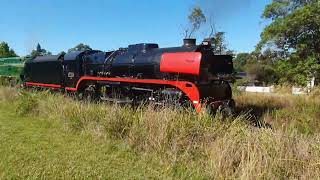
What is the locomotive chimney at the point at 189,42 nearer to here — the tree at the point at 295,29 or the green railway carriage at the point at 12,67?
the green railway carriage at the point at 12,67

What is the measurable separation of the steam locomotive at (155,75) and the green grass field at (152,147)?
2781 mm

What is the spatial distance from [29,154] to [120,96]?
7.49 m

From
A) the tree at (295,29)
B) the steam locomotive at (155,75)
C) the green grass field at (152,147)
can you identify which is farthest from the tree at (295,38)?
the green grass field at (152,147)

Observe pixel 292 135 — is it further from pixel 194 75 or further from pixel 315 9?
pixel 315 9

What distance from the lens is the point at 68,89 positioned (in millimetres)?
19312

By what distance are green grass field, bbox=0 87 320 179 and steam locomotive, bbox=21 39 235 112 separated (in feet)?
9.12

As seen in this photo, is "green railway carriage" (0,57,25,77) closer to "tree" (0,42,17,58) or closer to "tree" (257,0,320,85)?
"tree" (257,0,320,85)

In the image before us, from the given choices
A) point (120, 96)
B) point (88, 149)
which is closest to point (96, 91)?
point (120, 96)

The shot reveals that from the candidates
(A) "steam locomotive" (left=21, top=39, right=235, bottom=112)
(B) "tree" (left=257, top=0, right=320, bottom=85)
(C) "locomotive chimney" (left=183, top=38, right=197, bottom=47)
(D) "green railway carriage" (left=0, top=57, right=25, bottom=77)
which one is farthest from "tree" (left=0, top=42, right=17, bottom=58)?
(C) "locomotive chimney" (left=183, top=38, right=197, bottom=47)

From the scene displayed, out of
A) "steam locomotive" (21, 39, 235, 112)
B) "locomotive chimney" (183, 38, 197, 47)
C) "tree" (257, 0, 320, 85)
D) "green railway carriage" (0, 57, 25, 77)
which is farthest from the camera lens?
"tree" (257, 0, 320, 85)

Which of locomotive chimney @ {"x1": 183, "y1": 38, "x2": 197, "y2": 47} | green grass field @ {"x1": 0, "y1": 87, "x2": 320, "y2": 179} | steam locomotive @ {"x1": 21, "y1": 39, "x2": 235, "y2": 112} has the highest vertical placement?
locomotive chimney @ {"x1": 183, "y1": 38, "x2": 197, "y2": 47}

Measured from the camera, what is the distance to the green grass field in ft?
21.9

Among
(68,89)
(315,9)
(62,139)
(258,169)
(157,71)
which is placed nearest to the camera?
(258,169)

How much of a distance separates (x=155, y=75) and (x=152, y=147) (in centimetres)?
631
